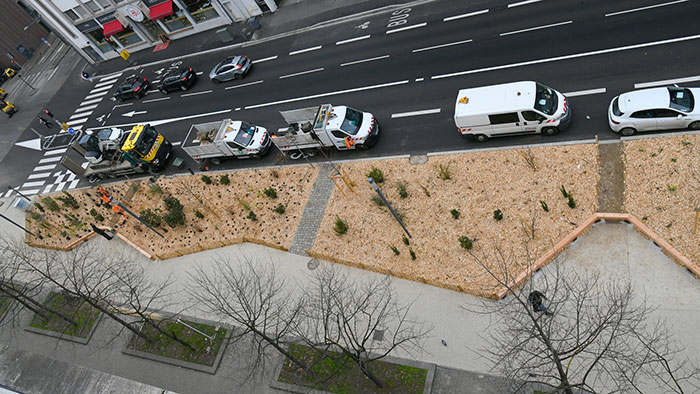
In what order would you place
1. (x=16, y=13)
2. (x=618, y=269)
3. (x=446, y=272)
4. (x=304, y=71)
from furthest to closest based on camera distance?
(x=16, y=13)
(x=304, y=71)
(x=446, y=272)
(x=618, y=269)

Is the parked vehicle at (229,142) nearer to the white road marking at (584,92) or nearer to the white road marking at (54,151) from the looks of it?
the white road marking at (54,151)

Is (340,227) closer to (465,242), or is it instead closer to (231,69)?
(465,242)

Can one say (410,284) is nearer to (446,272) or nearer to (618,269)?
(446,272)

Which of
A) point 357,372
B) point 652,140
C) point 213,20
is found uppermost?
point 213,20

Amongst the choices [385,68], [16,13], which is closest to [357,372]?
[385,68]

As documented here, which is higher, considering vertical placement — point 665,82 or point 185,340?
point 665,82

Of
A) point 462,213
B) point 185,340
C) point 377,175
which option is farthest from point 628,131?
point 185,340

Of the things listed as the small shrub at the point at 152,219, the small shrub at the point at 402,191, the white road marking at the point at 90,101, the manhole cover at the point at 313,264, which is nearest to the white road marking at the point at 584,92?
the small shrub at the point at 402,191

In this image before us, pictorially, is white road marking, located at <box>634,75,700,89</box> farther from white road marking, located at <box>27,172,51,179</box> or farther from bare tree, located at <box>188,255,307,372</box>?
white road marking, located at <box>27,172,51,179</box>
